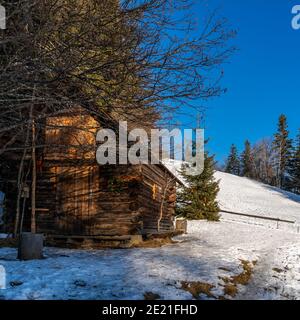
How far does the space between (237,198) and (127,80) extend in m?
43.7

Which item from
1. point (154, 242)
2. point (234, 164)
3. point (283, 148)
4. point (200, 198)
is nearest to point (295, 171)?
point (283, 148)

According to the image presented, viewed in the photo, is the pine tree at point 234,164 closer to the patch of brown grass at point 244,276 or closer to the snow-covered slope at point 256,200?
the snow-covered slope at point 256,200

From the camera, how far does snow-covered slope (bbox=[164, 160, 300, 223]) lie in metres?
41.5

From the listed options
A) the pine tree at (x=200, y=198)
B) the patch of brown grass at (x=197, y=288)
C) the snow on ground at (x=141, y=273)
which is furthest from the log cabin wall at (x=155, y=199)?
the patch of brown grass at (x=197, y=288)

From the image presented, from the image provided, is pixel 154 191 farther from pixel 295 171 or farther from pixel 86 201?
pixel 295 171

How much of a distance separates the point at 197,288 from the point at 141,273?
139 centimetres

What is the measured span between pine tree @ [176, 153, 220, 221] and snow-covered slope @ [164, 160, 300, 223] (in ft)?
16.5

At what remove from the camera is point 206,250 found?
15.3 metres

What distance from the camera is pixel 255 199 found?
4975 centimetres

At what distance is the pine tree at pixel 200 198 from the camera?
97.7 feet

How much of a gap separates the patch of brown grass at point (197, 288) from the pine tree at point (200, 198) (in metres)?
20.6

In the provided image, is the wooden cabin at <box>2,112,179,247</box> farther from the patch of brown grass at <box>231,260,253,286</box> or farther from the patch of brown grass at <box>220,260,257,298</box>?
the patch of brown grass at <box>220,260,257,298</box>

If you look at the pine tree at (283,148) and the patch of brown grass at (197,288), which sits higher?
the pine tree at (283,148)
